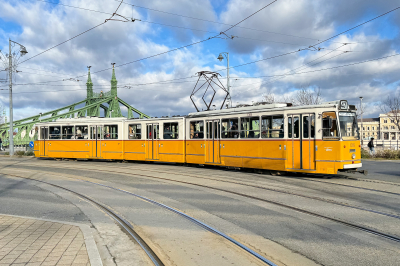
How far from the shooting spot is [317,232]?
6055 millimetres

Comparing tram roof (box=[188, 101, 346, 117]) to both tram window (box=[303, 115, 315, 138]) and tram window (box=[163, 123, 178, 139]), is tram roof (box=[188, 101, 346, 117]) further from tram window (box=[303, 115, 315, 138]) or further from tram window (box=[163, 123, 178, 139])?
tram window (box=[163, 123, 178, 139])

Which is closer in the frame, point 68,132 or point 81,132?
point 81,132

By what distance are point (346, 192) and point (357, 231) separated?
4.30m

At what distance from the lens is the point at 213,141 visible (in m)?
17.3

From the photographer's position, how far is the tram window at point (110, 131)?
72.8ft

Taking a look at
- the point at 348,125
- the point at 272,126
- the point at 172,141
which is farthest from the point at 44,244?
the point at 172,141

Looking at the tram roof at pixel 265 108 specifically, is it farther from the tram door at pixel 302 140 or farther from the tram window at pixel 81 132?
the tram window at pixel 81 132

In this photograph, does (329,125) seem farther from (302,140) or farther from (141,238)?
(141,238)

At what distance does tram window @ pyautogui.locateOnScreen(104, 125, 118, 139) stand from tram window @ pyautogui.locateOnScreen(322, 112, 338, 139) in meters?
13.6

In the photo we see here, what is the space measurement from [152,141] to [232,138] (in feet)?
20.3

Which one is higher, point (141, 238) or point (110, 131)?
point (110, 131)

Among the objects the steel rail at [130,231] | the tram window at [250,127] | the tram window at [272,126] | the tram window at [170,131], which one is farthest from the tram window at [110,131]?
the steel rail at [130,231]

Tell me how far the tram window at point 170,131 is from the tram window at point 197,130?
126cm

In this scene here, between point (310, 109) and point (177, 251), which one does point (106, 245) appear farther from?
point (310, 109)
